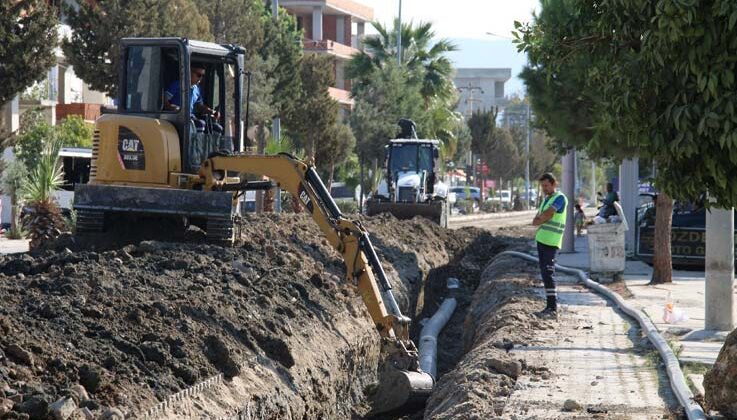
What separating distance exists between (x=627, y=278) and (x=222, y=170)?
9929mm

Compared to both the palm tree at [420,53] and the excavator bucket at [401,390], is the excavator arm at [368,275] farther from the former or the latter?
the palm tree at [420,53]

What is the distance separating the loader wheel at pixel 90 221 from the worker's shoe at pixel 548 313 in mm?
6163

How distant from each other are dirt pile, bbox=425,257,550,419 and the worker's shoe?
0.15 metres

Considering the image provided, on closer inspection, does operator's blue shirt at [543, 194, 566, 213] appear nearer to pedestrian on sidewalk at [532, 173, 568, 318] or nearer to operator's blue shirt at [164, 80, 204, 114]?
pedestrian on sidewalk at [532, 173, 568, 318]

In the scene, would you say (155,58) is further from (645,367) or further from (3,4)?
(3,4)

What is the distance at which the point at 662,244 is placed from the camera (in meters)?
22.0

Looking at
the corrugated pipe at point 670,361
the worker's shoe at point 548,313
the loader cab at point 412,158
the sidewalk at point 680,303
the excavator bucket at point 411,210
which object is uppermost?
the loader cab at point 412,158

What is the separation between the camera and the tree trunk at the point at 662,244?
21.9 meters

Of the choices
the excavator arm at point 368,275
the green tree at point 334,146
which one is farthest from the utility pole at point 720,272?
the green tree at point 334,146

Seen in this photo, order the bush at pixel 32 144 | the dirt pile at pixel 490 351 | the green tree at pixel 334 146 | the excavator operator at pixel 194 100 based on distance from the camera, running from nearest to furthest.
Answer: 1. the dirt pile at pixel 490 351
2. the excavator operator at pixel 194 100
3. the bush at pixel 32 144
4. the green tree at pixel 334 146

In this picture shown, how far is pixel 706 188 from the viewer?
897 centimetres

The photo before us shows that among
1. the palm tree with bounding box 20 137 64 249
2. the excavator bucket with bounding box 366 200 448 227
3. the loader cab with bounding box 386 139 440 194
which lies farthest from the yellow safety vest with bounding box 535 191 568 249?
the loader cab with bounding box 386 139 440 194

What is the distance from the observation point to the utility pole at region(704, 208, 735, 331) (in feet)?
49.2

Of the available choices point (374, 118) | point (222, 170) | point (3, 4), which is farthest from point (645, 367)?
point (374, 118)
